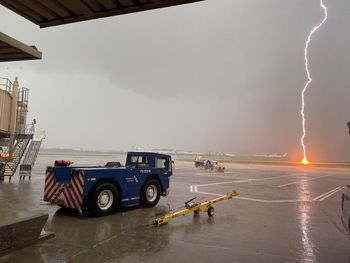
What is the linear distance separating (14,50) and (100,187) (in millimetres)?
6406

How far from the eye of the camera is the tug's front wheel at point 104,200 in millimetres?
10755

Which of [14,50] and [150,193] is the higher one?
[14,50]

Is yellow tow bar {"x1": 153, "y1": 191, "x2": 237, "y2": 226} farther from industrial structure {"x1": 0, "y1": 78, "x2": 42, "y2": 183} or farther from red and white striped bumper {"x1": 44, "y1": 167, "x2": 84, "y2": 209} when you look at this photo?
industrial structure {"x1": 0, "y1": 78, "x2": 42, "y2": 183}

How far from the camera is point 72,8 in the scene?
20.4 feet

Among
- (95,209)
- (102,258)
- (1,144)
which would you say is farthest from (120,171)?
(1,144)

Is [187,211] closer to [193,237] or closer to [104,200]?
[193,237]

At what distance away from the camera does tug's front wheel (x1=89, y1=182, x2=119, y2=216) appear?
10755 mm

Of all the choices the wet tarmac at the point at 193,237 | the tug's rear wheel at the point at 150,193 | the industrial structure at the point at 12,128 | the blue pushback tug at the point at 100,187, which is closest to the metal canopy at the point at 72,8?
the wet tarmac at the point at 193,237

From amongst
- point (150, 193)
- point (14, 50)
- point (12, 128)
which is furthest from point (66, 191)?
point (12, 128)

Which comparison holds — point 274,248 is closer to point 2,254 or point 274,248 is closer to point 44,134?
point 2,254

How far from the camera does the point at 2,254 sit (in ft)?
20.9

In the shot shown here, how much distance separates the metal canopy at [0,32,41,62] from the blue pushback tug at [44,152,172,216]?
5.41 metres

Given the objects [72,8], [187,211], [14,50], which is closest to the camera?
[14,50]

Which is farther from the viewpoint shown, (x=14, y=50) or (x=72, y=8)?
(x=72, y=8)
